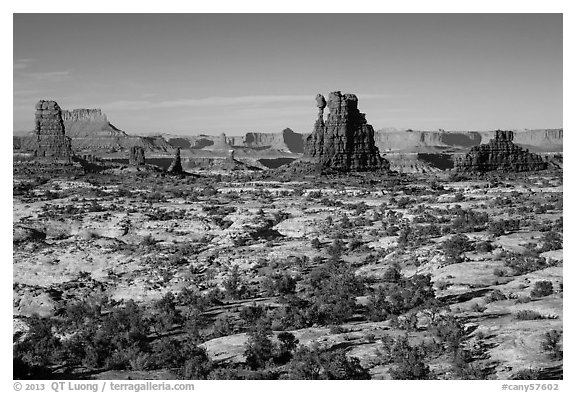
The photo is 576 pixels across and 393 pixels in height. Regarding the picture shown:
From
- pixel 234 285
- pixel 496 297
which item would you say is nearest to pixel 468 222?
pixel 496 297

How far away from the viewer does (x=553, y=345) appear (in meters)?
18.2

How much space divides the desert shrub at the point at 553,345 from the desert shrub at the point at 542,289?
5.03 m

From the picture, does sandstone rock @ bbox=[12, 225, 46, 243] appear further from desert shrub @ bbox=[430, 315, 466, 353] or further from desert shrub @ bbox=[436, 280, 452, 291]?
desert shrub @ bbox=[430, 315, 466, 353]

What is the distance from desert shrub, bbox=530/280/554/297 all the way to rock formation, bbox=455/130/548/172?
6440 cm

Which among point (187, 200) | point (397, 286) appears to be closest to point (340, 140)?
point (187, 200)

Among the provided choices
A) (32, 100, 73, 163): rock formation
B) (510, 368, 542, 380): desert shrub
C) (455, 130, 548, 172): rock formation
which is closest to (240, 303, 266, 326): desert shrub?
(510, 368, 542, 380): desert shrub

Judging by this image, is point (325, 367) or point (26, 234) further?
point (26, 234)

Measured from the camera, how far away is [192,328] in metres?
23.8

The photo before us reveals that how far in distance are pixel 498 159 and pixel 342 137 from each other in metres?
23.7

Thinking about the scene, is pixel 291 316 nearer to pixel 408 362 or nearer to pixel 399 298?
pixel 399 298

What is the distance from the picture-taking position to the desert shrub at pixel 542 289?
24.0 metres

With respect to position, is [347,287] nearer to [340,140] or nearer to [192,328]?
[192,328]

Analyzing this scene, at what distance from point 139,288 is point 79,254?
7862 mm

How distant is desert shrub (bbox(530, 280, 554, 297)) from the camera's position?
24.0 meters
